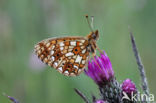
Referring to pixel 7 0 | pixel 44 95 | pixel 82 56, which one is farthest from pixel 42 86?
pixel 82 56

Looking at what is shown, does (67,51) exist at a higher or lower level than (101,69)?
higher

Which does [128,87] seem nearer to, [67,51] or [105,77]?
[105,77]

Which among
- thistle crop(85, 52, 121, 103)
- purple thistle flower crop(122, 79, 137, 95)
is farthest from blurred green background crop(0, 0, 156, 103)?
purple thistle flower crop(122, 79, 137, 95)

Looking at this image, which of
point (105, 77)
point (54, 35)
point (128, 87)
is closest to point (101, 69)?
point (105, 77)

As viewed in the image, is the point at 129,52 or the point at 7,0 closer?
the point at 7,0

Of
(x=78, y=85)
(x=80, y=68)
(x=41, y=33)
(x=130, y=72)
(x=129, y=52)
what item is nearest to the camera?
(x=80, y=68)

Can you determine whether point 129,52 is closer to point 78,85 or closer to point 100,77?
point 78,85

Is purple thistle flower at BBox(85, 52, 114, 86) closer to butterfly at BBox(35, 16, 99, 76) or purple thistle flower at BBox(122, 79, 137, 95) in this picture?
butterfly at BBox(35, 16, 99, 76)
